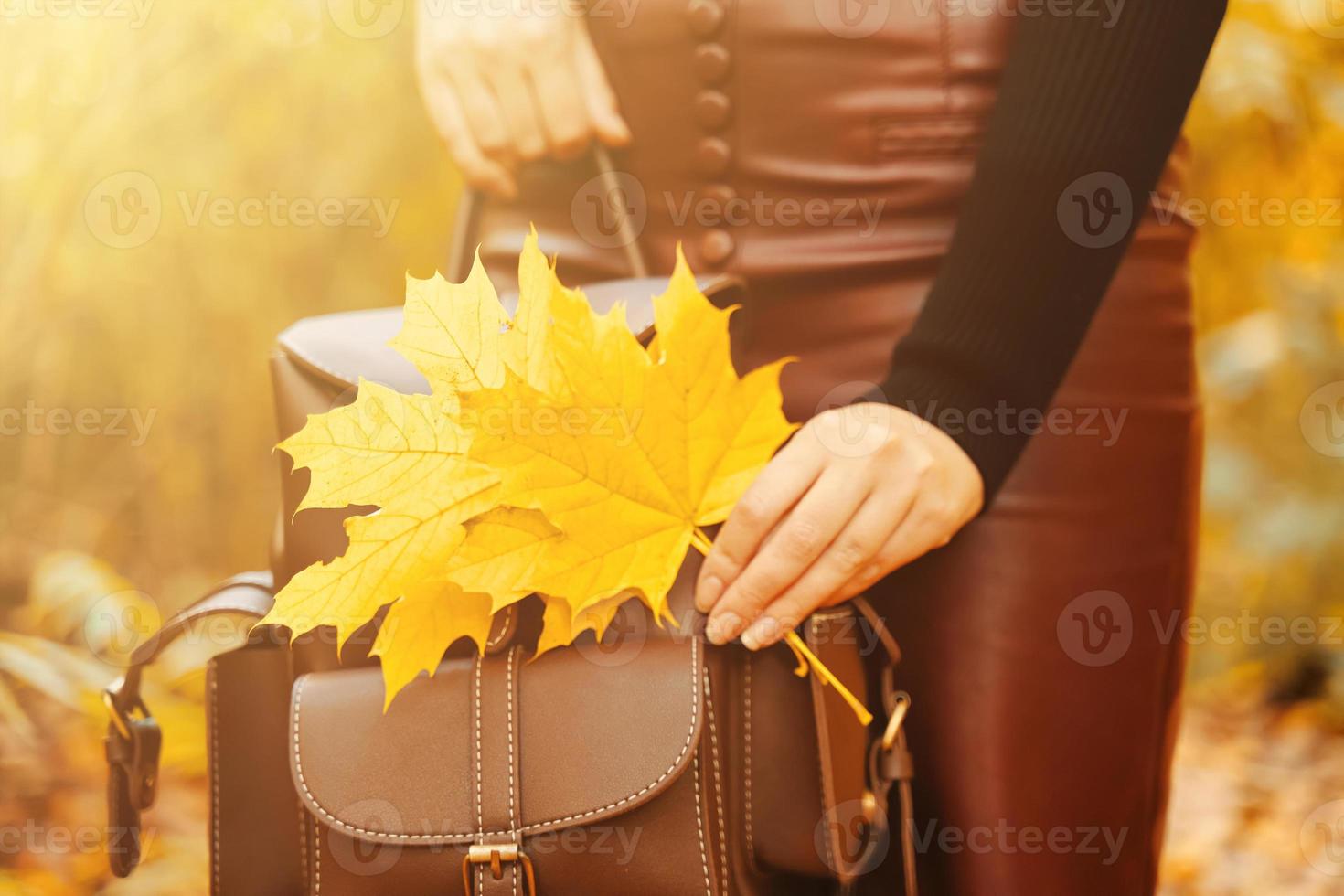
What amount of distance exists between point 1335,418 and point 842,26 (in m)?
1.22

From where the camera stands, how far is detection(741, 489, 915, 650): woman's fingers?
0.47 m

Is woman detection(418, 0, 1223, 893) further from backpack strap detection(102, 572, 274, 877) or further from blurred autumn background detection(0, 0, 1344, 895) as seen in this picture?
blurred autumn background detection(0, 0, 1344, 895)

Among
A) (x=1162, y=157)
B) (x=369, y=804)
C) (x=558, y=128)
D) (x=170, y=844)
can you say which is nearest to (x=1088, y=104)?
(x=1162, y=157)

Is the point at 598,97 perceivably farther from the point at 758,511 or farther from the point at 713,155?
the point at 758,511

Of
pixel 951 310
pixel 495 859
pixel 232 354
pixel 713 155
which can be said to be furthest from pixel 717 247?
Result: pixel 232 354

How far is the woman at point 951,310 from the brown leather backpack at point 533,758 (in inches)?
2.0

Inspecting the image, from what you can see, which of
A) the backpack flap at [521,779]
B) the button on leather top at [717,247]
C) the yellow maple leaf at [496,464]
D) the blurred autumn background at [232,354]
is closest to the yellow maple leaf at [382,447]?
the yellow maple leaf at [496,464]

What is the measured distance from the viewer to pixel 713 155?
1.99 ft

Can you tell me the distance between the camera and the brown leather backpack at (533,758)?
0.45 metres

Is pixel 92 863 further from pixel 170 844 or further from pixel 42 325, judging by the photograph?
pixel 42 325

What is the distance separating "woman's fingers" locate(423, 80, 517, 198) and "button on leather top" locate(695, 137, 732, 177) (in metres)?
0.15

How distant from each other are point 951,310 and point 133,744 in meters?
0.55

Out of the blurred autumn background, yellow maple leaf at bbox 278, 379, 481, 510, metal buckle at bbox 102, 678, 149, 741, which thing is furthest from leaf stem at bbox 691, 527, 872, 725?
the blurred autumn background

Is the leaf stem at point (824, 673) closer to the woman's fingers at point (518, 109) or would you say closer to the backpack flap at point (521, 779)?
the backpack flap at point (521, 779)
